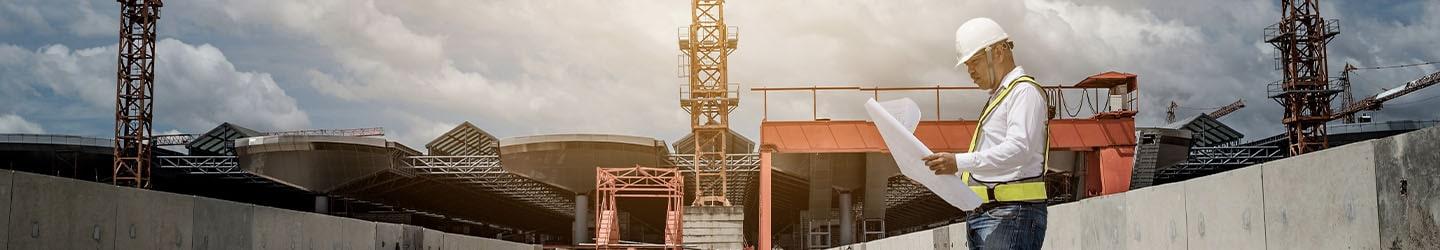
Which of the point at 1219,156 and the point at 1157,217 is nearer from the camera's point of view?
the point at 1157,217

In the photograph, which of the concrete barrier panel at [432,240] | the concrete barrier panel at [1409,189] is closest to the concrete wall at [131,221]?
the concrete barrier panel at [432,240]

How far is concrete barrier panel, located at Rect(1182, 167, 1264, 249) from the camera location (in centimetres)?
748

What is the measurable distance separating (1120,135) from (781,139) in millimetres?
7218

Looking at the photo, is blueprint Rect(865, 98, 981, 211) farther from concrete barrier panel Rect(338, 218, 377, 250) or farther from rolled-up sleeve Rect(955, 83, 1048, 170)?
concrete barrier panel Rect(338, 218, 377, 250)

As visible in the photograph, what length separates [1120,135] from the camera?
29203 millimetres

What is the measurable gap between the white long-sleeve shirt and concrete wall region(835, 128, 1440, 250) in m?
1.63

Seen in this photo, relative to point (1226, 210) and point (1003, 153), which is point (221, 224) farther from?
point (1003, 153)

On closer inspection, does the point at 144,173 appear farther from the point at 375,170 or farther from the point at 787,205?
the point at 787,205

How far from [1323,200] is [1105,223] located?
321 cm

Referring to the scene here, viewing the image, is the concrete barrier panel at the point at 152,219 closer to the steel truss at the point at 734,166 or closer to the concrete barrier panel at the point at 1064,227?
the concrete barrier panel at the point at 1064,227

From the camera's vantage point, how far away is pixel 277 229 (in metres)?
11.5

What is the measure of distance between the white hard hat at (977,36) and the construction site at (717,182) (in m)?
0.39

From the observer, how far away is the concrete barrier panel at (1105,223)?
9.42 metres

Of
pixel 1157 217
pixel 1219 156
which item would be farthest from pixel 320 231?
pixel 1219 156
